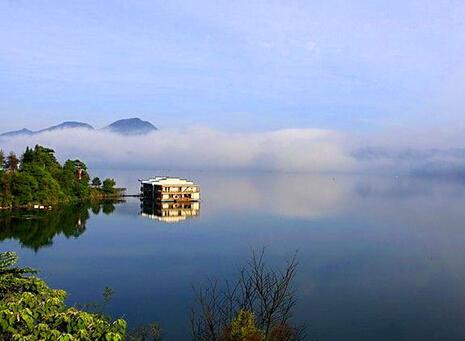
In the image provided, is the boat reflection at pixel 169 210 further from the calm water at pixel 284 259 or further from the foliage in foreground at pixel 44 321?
the foliage in foreground at pixel 44 321

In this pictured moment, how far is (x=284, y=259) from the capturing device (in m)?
19.9

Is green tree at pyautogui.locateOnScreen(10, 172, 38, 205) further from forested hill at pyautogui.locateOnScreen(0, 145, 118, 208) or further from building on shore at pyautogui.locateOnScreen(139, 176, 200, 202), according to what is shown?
building on shore at pyautogui.locateOnScreen(139, 176, 200, 202)

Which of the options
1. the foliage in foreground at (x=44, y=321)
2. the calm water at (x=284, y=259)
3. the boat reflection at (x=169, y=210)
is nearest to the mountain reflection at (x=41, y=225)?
the calm water at (x=284, y=259)

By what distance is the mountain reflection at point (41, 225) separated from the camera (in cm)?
2423

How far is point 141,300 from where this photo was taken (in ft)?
46.1

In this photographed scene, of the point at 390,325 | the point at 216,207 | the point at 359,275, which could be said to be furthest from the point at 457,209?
the point at 390,325

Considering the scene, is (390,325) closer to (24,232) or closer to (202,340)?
(202,340)

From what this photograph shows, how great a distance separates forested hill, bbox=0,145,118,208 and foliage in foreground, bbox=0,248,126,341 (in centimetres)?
3350

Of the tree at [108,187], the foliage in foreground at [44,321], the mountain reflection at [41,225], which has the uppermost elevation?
the tree at [108,187]

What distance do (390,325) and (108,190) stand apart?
43.6 metres

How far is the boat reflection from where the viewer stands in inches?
1358

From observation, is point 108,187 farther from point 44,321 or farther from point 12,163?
point 44,321

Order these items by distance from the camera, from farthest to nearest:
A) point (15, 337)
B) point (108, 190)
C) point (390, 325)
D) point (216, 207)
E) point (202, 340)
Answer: point (108, 190) < point (216, 207) < point (390, 325) < point (202, 340) < point (15, 337)

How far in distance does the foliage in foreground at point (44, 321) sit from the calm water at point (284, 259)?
24.8ft
